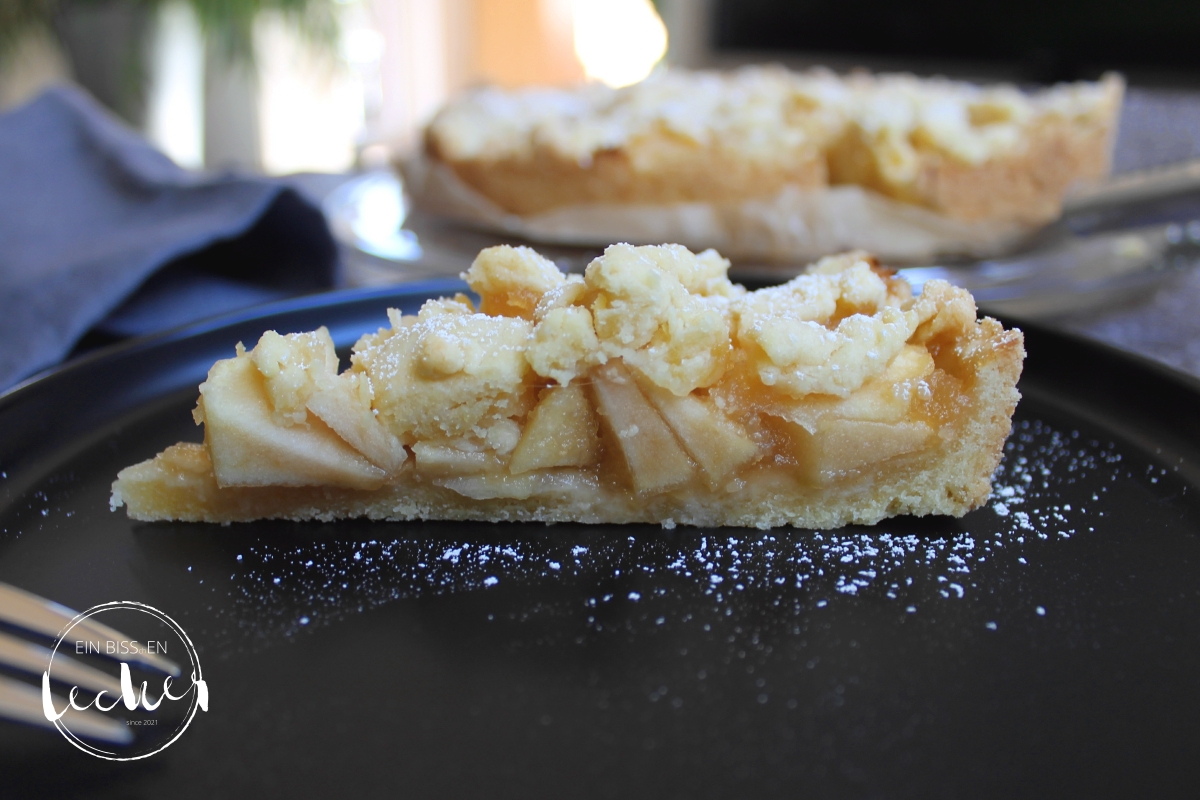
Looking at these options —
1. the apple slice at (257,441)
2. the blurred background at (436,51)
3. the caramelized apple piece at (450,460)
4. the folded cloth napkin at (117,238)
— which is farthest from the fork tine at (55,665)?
the blurred background at (436,51)

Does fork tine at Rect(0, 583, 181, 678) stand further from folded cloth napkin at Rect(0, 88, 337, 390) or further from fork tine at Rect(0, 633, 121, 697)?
folded cloth napkin at Rect(0, 88, 337, 390)

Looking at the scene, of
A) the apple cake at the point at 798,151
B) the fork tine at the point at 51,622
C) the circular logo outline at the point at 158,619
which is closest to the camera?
the circular logo outline at the point at 158,619

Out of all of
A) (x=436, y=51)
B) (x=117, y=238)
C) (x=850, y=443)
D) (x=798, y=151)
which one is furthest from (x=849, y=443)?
(x=436, y=51)

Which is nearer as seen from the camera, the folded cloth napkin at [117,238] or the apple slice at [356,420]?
the apple slice at [356,420]

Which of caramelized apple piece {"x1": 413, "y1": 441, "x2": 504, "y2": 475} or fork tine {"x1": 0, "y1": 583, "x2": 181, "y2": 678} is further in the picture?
caramelized apple piece {"x1": 413, "y1": 441, "x2": 504, "y2": 475}

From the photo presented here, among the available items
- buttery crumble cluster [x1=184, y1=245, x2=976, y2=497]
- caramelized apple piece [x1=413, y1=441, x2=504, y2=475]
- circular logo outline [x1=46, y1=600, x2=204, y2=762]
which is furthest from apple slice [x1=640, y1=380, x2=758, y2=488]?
circular logo outline [x1=46, y1=600, x2=204, y2=762]

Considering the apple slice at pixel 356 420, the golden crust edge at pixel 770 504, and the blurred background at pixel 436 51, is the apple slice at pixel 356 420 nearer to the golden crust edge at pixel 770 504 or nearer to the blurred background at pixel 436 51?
the golden crust edge at pixel 770 504

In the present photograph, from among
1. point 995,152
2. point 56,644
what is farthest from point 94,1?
point 56,644
